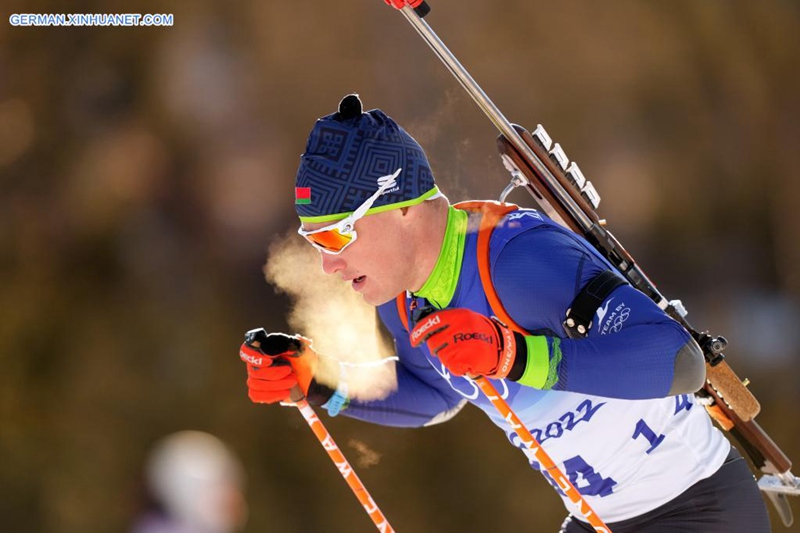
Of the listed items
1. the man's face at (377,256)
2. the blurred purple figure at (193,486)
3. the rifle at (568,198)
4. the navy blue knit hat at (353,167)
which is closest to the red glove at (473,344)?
the man's face at (377,256)

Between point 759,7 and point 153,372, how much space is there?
187 inches

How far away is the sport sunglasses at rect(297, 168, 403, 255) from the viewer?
2.00 metres

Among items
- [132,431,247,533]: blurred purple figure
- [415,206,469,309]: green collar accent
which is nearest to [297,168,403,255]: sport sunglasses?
[415,206,469,309]: green collar accent

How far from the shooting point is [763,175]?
548 centimetres

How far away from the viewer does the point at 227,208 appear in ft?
16.9

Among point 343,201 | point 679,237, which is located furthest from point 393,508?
point 343,201

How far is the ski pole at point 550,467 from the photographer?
2078 mm

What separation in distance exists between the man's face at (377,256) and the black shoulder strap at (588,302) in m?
0.47

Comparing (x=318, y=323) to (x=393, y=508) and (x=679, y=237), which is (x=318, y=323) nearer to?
(x=393, y=508)

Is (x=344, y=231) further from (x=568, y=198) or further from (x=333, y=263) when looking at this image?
(x=568, y=198)

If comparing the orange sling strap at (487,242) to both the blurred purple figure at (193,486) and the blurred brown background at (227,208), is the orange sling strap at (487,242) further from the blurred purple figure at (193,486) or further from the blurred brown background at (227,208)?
the blurred purple figure at (193,486)

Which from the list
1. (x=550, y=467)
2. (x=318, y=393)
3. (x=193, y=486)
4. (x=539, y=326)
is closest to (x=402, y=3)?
(x=539, y=326)

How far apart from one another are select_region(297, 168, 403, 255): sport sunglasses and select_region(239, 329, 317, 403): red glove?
504mm

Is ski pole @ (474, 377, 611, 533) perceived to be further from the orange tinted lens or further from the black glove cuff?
the black glove cuff
